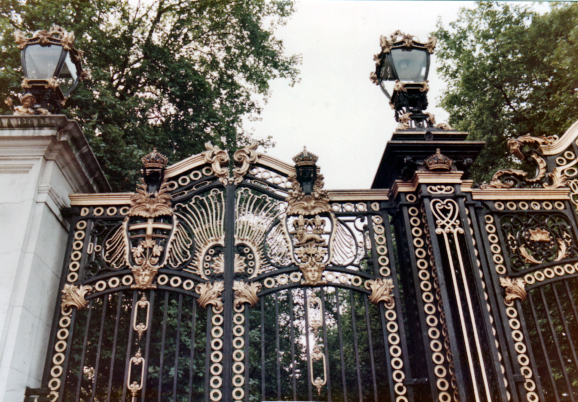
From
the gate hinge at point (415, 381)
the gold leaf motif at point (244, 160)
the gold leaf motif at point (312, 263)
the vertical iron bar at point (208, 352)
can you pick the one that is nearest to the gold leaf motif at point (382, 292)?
the gold leaf motif at point (312, 263)

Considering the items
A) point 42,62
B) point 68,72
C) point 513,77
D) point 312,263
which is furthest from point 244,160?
point 513,77

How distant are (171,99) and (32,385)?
7.04m

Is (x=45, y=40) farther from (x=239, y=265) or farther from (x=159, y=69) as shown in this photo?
(x=159, y=69)

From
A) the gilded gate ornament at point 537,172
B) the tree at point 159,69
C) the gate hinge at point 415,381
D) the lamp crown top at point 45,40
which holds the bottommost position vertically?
the gate hinge at point 415,381

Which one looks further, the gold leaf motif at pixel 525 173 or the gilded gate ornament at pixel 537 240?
the gold leaf motif at pixel 525 173

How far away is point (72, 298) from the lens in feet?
14.1

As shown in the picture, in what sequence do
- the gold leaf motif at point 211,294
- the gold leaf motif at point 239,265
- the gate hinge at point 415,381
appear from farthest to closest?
1. the gold leaf motif at point 239,265
2. the gold leaf motif at point 211,294
3. the gate hinge at point 415,381

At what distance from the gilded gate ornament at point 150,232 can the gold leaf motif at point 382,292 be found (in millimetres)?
1777

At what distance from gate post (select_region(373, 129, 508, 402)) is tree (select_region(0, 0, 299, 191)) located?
4936 mm

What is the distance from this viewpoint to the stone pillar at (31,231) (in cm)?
376

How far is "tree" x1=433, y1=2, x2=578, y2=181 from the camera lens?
401 inches

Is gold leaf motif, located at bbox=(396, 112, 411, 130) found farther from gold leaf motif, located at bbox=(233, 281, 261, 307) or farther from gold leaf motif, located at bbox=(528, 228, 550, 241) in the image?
gold leaf motif, located at bbox=(233, 281, 261, 307)

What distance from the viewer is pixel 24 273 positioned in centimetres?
392

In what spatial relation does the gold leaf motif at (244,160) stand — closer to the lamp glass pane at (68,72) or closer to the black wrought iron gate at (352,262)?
the black wrought iron gate at (352,262)
